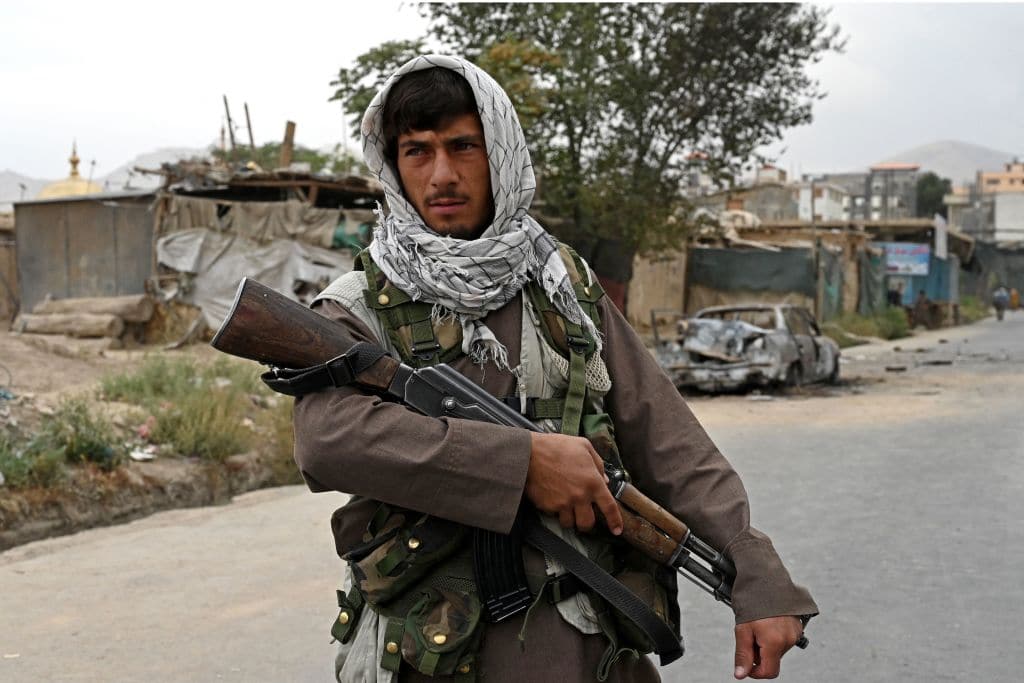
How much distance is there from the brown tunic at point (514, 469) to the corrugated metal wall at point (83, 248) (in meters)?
16.4

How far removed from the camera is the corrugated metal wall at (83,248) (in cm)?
1750

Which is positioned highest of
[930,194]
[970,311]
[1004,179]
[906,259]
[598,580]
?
[1004,179]

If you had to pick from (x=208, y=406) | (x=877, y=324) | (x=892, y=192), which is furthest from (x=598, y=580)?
(x=892, y=192)

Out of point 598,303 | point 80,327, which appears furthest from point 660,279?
point 598,303

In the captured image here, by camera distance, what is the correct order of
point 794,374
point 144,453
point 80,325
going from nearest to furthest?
point 144,453, point 794,374, point 80,325

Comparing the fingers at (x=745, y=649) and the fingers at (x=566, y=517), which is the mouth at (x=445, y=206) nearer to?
the fingers at (x=566, y=517)

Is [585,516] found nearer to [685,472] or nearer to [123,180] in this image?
[685,472]

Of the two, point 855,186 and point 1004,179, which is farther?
point 1004,179

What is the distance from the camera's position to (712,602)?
512cm

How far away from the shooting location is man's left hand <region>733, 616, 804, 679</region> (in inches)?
70.7

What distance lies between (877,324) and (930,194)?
67.1m

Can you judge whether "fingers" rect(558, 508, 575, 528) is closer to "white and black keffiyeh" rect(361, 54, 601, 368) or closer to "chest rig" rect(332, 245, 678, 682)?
"chest rig" rect(332, 245, 678, 682)

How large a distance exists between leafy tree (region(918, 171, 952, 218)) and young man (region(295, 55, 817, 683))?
300 feet

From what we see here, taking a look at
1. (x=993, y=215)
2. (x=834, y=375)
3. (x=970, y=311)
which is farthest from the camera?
(x=993, y=215)
